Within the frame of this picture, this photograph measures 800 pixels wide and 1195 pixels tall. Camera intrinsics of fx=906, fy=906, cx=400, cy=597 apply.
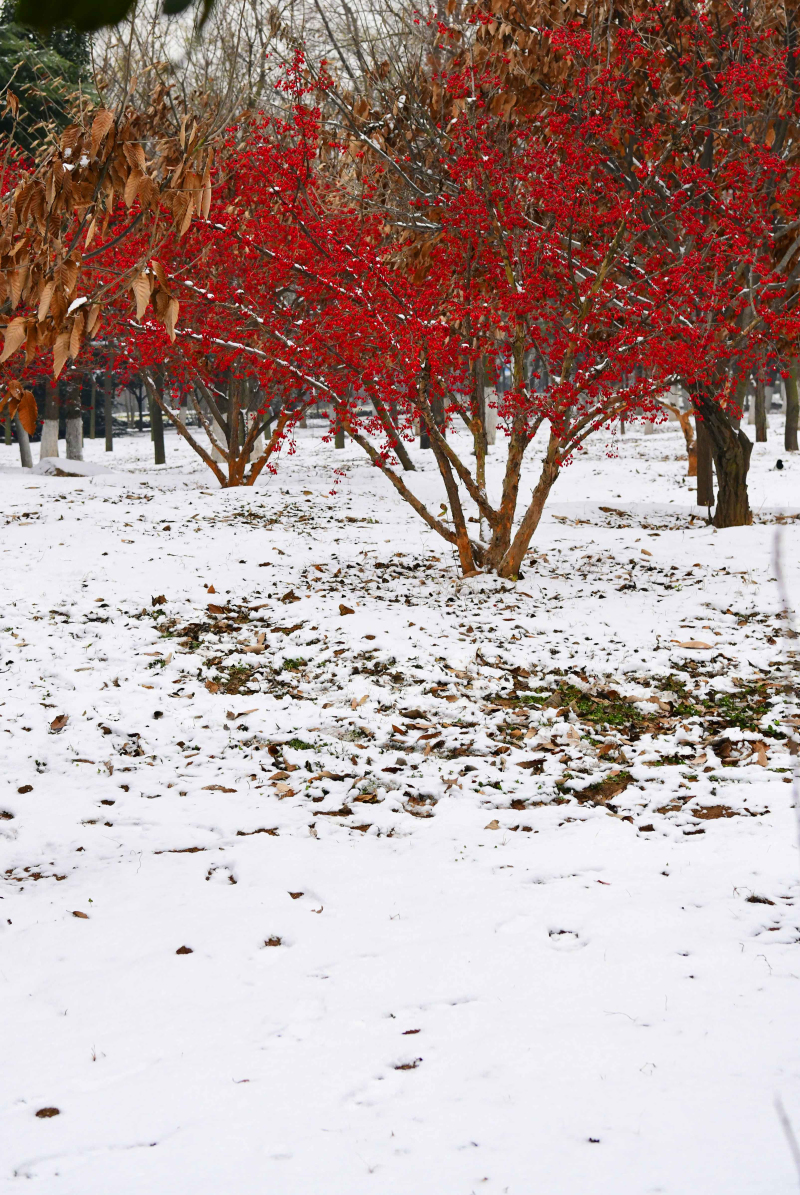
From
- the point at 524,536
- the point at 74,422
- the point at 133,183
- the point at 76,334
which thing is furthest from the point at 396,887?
the point at 74,422

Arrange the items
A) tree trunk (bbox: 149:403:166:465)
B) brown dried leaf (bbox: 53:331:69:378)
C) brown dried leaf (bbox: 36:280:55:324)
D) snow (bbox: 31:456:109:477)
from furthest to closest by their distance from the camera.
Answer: tree trunk (bbox: 149:403:166:465) → snow (bbox: 31:456:109:477) → brown dried leaf (bbox: 36:280:55:324) → brown dried leaf (bbox: 53:331:69:378)

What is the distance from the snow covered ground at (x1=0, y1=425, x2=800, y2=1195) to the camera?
2.64 metres

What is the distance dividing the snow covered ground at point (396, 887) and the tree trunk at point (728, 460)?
128 inches

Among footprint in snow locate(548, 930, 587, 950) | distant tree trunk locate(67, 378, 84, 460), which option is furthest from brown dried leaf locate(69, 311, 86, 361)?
distant tree trunk locate(67, 378, 84, 460)

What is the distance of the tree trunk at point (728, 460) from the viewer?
474 inches

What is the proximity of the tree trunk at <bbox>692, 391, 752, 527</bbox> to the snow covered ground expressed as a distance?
128 inches

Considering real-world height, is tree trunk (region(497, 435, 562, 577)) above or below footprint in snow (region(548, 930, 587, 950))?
above

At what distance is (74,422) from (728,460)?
701 inches

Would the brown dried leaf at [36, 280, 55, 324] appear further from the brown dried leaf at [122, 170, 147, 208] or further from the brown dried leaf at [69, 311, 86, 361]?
the brown dried leaf at [122, 170, 147, 208]

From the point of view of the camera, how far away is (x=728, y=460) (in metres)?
12.2

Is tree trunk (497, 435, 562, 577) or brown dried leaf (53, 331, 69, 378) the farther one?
tree trunk (497, 435, 562, 577)

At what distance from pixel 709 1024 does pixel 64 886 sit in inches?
115

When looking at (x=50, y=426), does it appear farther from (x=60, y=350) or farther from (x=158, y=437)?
(x=60, y=350)

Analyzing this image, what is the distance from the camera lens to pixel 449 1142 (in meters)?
2.59
